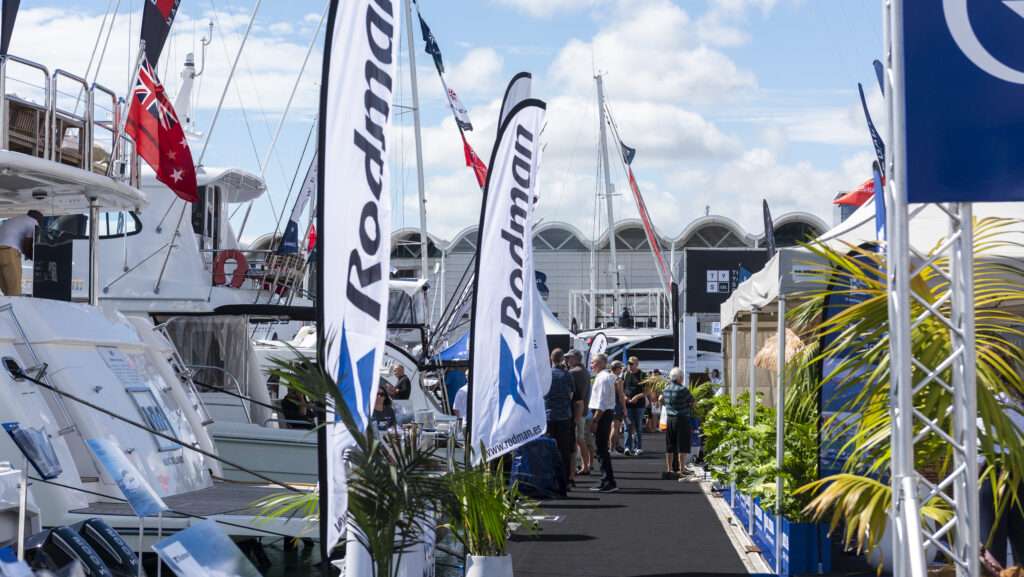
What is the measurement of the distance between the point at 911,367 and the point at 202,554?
9.66 feet

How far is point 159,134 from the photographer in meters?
10.9

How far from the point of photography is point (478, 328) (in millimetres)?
6898

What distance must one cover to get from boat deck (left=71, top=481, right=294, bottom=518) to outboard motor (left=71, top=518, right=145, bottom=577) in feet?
4.26

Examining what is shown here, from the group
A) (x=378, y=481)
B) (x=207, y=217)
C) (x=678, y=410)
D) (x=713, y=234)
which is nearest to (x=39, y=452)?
(x=378, y=481)

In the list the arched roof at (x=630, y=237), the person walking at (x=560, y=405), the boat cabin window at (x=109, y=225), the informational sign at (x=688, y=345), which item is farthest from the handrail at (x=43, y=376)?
the arched roof at (x=630, y=237)

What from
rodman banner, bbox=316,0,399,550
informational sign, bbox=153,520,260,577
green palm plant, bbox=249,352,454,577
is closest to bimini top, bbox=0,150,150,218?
rodman banner, bbox=316,0,399,550

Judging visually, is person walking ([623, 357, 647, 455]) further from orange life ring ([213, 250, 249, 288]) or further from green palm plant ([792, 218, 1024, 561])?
green palm plant ([792, 218, 1024, 561])

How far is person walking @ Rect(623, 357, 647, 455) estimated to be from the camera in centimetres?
1897

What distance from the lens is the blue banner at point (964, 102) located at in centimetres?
414

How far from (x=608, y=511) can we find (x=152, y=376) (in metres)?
5.61

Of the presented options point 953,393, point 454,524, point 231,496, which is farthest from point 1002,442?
point 231,496

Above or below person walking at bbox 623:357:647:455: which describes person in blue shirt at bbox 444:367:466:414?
above

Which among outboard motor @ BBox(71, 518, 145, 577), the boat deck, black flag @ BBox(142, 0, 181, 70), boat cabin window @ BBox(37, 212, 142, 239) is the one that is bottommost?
the boat deck

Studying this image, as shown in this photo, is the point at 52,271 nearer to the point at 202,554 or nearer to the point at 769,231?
the point at 202,554
